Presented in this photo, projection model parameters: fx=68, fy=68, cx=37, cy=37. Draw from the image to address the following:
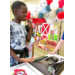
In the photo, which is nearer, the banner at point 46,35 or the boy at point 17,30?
the boy at point 17,30

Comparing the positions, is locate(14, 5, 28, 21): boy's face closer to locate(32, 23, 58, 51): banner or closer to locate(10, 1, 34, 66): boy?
locate(10, 1, 34, 66): boy

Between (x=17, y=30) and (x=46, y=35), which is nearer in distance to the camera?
(x=17, y=30)

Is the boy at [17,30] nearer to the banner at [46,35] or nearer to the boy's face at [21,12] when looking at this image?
the boy's face at [21,12]

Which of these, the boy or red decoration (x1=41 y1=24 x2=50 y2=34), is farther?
red decoration (x1=41 y1=24 x2=50 y2=34)

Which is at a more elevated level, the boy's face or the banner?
the boy's face

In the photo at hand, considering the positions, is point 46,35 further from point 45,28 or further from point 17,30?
point 17,30

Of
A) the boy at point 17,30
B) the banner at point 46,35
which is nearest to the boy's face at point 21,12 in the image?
the boy at point 17,30

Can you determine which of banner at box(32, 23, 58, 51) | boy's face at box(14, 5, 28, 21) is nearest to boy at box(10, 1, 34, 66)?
boy's face at box(14, 5, 28, 21)

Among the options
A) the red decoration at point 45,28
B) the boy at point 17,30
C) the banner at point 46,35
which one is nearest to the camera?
the boy at point 17,30

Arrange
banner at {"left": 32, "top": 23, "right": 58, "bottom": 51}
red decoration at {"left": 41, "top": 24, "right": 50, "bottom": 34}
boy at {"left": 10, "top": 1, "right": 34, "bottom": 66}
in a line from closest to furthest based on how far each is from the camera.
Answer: boy at {"left": 10, "top": 1, "right": 34, "bottom": 66} → banner at {"left": 32, "top": 23, "right": 58, "bottom": 51} → red decoration at {"left": 41, "top": 24, "right": 50, "bottom": 34}

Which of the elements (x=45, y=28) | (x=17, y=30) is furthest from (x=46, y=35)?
(x=17, y=30)

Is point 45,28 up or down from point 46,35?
up

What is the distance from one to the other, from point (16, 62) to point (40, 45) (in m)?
1.47
